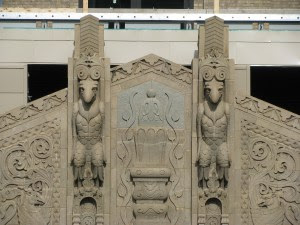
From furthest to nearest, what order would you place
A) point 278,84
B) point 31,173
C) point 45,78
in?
point 278,84, point 45,78, point 31,173

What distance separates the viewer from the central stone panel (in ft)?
119

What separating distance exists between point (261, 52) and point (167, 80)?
490 cm

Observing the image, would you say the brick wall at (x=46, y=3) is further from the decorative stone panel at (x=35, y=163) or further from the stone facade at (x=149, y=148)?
the decorative stone panel at (x=35, y=163)

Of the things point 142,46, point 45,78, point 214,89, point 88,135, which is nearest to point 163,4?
point 45,78

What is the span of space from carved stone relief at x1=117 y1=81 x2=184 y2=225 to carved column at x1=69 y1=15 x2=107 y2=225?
0.66 metres

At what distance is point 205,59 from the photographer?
3628cm

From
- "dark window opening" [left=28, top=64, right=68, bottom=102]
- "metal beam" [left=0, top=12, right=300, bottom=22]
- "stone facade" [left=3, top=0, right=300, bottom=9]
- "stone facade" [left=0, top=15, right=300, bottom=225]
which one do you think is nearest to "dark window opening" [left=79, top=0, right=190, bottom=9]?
"stone facade" [left=3, top=0, right=300, bottom=9]

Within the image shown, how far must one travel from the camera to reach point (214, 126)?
118 ft

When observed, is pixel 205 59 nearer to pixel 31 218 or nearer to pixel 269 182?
pixel 269 182

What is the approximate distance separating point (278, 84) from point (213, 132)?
8072mm

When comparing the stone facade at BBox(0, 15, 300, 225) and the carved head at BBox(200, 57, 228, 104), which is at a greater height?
the carved head at BBox(200, 57, 228, 104)

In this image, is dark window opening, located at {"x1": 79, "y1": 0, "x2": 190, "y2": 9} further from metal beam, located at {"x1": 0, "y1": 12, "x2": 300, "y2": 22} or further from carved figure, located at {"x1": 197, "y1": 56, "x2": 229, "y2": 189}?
carved figure, located at {"x1": 197, "y1": 56, "x2": 229, "y2": 189}

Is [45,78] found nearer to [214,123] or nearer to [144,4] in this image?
[144,4]

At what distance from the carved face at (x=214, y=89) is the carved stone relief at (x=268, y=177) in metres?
1.14
